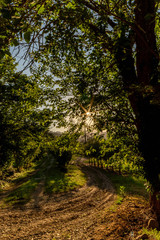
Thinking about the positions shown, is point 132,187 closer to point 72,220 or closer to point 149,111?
point 72,220

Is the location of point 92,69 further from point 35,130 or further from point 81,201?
point 81,201

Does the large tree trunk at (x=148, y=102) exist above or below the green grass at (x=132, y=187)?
above

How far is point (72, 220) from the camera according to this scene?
33.2 ft

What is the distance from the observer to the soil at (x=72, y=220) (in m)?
7.48

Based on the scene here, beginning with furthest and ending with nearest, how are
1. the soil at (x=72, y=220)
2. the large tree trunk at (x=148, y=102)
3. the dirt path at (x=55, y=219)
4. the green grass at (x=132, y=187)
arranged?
the green grass at (x=132, y=187), the dirt path at (x=55, y=219), the soil at (x=72, y=220), the large tree trunk at (x=148, y=102)

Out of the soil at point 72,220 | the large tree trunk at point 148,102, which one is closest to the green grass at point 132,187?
the soil at point 72,220

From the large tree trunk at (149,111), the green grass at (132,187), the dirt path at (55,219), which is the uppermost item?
the large tree trunk at (149,111)

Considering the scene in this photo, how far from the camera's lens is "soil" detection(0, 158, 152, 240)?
748 centimetres

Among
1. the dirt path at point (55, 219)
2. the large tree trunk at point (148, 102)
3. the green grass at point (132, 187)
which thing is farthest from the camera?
the green grass at point (132, 187)

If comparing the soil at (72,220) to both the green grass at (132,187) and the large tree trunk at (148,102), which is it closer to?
the large tree trunk at (148,102)

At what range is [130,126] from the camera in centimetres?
739

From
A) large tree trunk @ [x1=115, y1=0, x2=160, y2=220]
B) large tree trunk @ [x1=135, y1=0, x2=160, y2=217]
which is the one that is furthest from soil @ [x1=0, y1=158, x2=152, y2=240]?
large tree trunk @ [x1=135, y1=0, x2=160, y2=217]

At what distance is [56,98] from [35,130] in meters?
6.66

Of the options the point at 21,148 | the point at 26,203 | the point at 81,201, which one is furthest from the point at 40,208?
the point at 21,148
